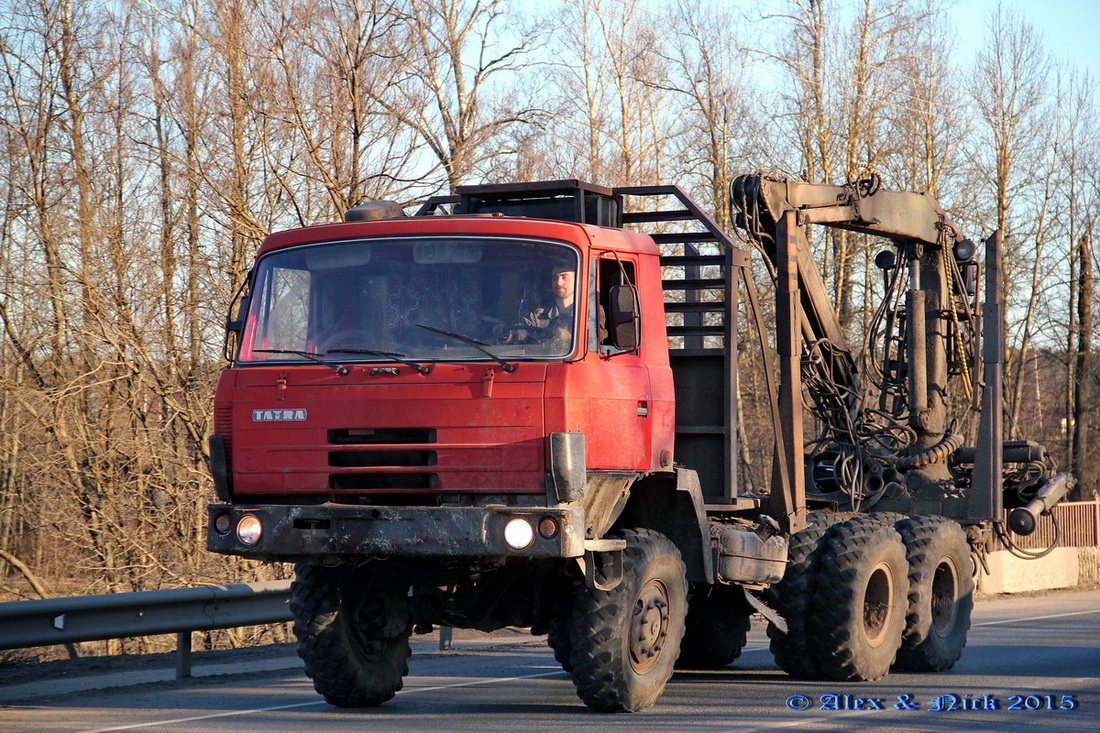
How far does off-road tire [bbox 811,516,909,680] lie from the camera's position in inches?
378

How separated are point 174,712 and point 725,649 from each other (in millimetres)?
4704

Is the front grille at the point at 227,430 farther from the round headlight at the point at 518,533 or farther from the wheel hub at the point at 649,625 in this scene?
the wheel hub at the point at 649,625

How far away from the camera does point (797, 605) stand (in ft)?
32.1

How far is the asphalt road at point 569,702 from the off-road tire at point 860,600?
20cm

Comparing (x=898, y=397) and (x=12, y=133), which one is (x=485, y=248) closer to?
(x=898, y=397)

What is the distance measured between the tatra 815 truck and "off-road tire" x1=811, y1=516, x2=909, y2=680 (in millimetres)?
18

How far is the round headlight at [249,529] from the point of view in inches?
298

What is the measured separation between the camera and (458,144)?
2339cm

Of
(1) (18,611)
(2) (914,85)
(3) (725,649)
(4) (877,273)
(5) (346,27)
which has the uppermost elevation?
(2) (914,85)

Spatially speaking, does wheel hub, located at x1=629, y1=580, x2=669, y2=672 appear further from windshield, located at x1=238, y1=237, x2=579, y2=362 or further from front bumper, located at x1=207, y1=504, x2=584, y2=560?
windshield, located at x1=238, y1=237, x2=579, y2=362

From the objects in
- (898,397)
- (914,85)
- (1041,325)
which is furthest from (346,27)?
(1041,325)

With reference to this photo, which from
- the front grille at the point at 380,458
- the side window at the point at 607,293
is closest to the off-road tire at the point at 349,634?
the front grille at the point at 380,458

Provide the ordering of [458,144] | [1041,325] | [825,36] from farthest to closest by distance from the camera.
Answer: [1041,325], [825,36], [458,144]

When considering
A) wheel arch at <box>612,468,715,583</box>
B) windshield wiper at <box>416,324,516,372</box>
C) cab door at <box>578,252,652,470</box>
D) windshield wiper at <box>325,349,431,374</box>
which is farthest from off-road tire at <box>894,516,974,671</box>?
windshield wiper at <box>325,349,431,374</box>
